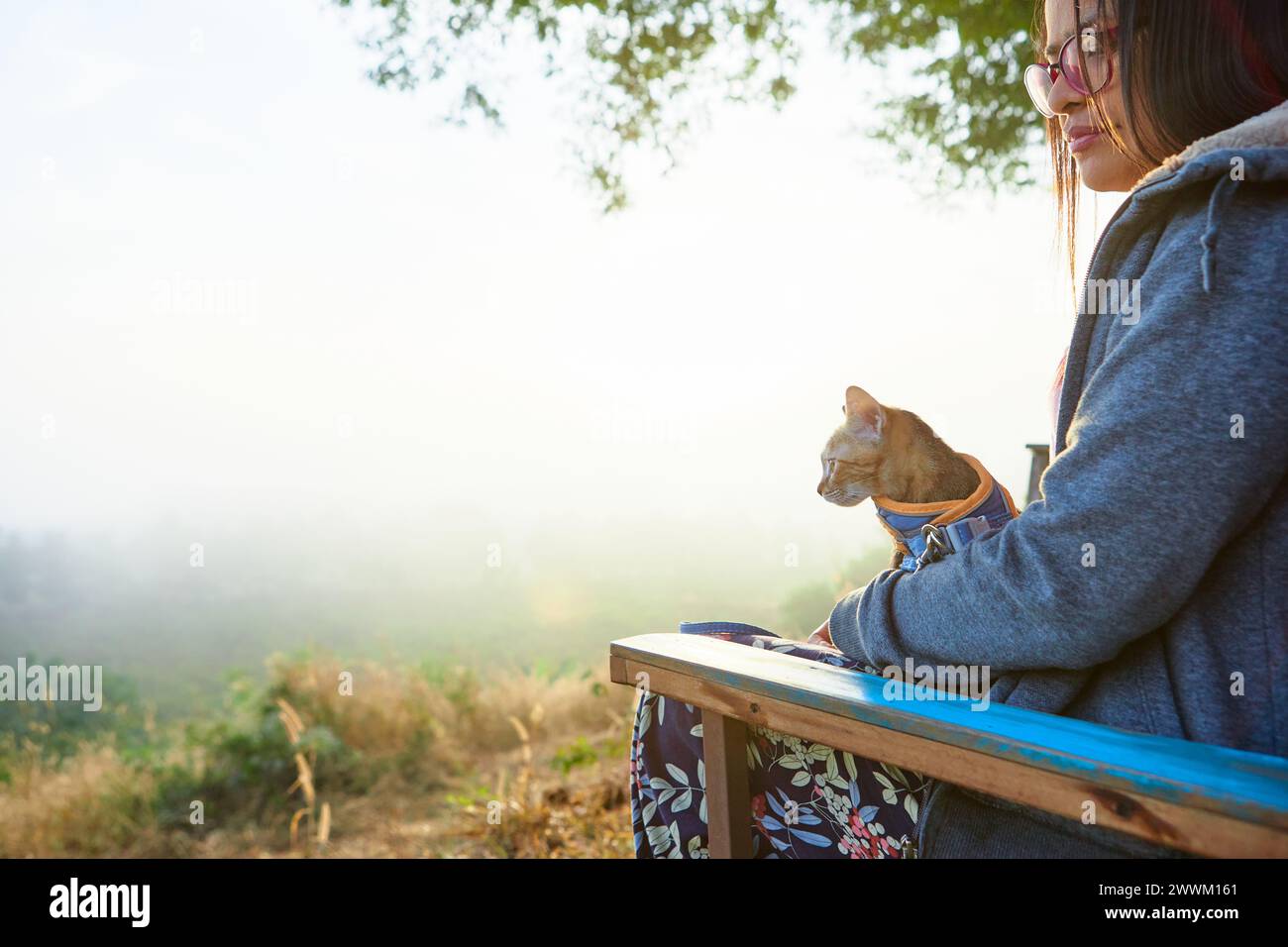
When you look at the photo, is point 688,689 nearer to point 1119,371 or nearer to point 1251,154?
point 1119,371

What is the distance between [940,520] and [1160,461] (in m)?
0.58

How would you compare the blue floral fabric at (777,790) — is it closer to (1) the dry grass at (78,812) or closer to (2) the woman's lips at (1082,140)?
(2) the woman's lips at (1082,140)

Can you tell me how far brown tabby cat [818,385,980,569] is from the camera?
2160 mm

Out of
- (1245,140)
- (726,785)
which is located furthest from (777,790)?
(1245,140)

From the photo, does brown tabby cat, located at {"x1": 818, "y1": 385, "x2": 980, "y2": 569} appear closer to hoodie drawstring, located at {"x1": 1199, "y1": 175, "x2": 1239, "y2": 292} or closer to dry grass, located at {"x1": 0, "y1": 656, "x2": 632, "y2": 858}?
hoodie drawstring, located at {"x1": 1199, "y1": 175, "x2": 1239, "y2": 292}

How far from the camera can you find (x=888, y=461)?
7.55 ft

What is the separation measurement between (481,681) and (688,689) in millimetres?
4033

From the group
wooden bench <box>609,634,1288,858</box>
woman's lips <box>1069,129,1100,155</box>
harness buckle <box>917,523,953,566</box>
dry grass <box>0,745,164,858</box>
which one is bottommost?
dry grass <box>0,745,164,858</box>

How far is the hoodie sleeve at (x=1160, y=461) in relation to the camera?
0.95 meters

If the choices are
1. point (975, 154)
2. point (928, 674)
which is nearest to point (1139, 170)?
point (928, 674)

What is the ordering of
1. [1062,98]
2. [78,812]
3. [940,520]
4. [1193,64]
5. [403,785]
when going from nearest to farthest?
[1193,64] → [1062,98] → [940,520] → [78,812] → [403,785]

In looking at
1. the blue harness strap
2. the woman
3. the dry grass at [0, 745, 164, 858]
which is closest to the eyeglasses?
the woman

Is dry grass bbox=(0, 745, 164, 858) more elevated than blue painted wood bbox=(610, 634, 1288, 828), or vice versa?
blue painted wood bbox=(610, 634, 1288, 828)

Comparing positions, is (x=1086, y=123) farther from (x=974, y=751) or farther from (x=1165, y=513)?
(x=974, y=751)
